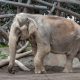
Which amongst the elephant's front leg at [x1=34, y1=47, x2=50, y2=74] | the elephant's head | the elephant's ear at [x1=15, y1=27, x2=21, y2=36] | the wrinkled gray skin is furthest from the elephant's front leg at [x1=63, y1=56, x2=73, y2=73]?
the elephant's ear at [x1=15, y1=27, x2=21, y2=36]

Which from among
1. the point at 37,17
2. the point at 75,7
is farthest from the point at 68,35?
the point at 75,7

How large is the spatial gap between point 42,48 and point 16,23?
0.72 meters

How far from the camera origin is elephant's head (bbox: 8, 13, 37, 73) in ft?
27.4

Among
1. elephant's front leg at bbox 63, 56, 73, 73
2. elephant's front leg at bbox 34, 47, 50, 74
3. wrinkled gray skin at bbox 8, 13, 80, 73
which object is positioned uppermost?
wrinkled gray skin at bbox 8, 13, 80, 73

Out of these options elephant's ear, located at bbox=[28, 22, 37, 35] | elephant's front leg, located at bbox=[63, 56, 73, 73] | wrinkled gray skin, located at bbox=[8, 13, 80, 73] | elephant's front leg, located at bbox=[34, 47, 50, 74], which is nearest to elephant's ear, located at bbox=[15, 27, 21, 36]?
wrinkled gray skin, located at bbox=[8, 13, 80, 73]

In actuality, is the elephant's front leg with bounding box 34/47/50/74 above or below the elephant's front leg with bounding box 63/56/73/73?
above

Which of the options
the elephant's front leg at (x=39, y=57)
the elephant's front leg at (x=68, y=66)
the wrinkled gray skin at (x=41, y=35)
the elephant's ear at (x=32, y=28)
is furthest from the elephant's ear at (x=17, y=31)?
the elephant's front leg at (x=68, y=66)

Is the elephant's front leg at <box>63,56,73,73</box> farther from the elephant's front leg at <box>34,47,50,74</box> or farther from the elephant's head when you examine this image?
the elephant's head

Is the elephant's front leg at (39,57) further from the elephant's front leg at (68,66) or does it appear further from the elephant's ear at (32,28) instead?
the elephant's front leg at (68,66)

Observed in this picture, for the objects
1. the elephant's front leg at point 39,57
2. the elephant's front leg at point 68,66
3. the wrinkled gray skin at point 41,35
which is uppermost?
the wrinkled gray skin at point 41,35

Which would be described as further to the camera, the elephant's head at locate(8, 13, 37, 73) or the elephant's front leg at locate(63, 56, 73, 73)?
the elephant's front leg at locate(63, 56, 73, 73)

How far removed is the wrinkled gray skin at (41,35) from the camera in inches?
330

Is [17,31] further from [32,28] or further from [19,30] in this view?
[32,28]

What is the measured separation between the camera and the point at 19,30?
8.44 meters
